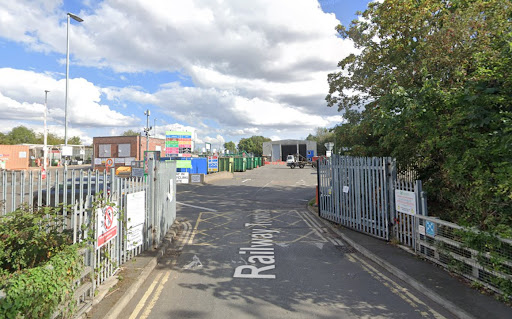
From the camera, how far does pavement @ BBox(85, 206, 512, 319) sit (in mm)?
4439

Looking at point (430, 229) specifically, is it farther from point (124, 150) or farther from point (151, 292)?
point (124, 150)

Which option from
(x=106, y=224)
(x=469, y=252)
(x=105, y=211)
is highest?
(x=105, y=211)

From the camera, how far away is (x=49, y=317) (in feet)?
10.5

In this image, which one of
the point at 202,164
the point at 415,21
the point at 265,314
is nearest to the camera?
the point at 265,314

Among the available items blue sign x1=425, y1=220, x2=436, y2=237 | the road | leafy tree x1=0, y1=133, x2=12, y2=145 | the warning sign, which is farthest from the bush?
leafy tree x1=0, y1=133, x2=12, y2=145

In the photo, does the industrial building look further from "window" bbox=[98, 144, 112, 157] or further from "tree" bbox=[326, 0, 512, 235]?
"tree" bbox=[326, 0, 512, 235]

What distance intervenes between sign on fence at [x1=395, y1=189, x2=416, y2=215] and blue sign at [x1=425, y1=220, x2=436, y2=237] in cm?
49

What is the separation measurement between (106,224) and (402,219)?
7.13 m

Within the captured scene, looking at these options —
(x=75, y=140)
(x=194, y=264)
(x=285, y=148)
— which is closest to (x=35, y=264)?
(x=194, y=264)

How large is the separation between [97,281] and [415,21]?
11138 mm

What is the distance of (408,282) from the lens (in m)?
5.68

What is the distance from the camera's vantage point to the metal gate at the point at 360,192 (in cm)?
841

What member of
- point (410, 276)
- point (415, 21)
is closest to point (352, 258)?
point (410, 276)

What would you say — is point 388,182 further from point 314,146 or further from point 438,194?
point 314,146
